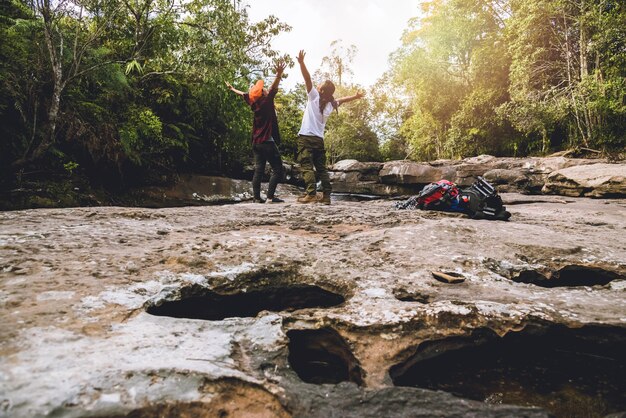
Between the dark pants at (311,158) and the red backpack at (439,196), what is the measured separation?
1629 millimetres

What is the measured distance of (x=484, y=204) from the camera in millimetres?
4176

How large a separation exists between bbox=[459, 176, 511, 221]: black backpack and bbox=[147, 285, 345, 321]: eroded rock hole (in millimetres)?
2979

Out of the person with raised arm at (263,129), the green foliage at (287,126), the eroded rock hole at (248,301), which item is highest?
the green foliage at (287,126)

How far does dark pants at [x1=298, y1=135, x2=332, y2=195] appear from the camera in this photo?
5398 millimetres

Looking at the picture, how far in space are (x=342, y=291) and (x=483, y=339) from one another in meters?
0.73

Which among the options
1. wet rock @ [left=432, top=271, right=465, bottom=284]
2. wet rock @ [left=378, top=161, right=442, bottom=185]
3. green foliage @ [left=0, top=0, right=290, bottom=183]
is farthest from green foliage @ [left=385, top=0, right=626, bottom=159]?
wet rock @ [left=432, top=271, right=465, bottom=284]

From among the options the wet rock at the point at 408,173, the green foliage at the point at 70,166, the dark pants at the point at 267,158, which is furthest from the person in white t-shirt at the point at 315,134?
the wet rock at the point at 408,173

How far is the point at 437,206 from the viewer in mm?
4566

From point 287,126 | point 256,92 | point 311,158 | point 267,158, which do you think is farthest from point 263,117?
point 287,126

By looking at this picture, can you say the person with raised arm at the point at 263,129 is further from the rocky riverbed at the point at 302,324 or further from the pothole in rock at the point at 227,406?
the pothole in rock at the point at 227,406

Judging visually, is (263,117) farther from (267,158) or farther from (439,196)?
(439,196)

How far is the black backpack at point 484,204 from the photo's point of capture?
162 inches

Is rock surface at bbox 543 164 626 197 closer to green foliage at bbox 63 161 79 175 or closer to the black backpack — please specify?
the black backpack

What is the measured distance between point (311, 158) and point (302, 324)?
4234mm
